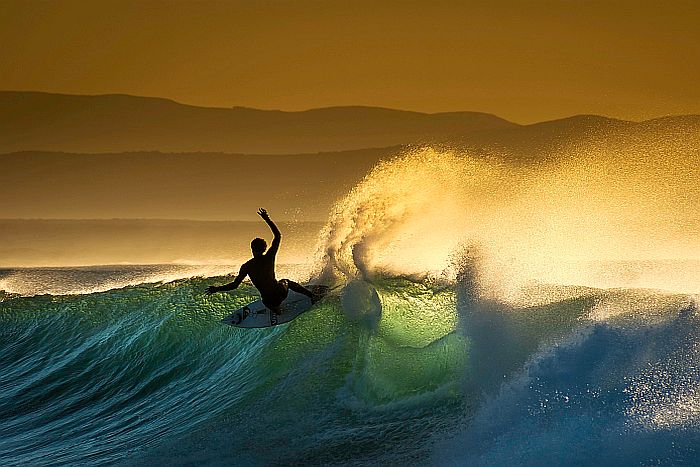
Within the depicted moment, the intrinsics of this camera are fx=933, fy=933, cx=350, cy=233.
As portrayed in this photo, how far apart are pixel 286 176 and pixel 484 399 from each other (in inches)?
1354

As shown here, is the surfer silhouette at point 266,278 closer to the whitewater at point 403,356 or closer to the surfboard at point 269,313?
the surfboard at point 269,313

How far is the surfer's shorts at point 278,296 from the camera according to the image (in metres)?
7.92

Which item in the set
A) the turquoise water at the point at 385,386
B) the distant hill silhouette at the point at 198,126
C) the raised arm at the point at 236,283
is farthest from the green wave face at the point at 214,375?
the distant hill silhouette at the point at 198,126

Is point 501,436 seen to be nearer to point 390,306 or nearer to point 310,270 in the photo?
point 390,306

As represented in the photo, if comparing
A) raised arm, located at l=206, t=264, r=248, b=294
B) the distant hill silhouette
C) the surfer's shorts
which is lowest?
the surfer's shorts

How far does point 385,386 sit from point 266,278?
1.42 meters

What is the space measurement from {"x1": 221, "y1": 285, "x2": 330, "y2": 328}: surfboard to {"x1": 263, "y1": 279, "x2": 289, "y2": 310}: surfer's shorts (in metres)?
0.10

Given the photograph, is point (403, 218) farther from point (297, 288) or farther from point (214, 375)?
point (214, 375)

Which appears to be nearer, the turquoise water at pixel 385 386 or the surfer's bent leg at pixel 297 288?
the turquoise water at pixel 385 386

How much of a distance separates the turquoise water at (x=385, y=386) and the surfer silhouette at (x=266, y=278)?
0.43 metres

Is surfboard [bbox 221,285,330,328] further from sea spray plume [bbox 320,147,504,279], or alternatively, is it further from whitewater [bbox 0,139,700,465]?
sea spray plume [bbox 320,147,504,279]

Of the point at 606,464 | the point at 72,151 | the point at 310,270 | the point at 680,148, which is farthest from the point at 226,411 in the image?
the point at 72,151

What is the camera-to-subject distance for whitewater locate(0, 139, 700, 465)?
5.66 m

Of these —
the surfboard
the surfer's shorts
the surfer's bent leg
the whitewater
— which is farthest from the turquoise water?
the surfer's shorts
